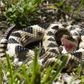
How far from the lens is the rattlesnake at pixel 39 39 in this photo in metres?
6.33

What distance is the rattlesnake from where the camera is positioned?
20.8ft

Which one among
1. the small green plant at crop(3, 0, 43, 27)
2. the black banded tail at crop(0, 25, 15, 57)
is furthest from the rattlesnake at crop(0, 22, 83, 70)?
the small green plant at crop(3, 0, 43, 27)

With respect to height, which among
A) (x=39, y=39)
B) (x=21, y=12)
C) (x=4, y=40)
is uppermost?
(x=21, y=12)

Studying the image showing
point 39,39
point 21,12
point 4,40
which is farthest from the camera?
point 39,39

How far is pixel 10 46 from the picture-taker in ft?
22.2

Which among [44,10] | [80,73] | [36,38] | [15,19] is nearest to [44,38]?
[36,38]

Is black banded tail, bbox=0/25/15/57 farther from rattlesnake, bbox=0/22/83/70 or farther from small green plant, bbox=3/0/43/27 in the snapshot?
small green plant, bbox=3/0/43/27

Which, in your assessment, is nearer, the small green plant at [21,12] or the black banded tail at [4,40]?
the black banded tail at [4,40]

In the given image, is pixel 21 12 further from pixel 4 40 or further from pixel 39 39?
pixel 4 40

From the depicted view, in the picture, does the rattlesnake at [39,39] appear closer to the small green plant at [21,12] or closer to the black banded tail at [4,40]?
the black banded tail at [4,40]

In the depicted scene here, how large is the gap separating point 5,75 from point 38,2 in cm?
376

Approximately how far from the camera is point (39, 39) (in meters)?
7.78

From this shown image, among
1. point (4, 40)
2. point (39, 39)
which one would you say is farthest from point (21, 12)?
point (4, 40)

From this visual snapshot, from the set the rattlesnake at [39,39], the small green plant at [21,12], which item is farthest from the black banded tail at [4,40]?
the small green plant at [21,12]
